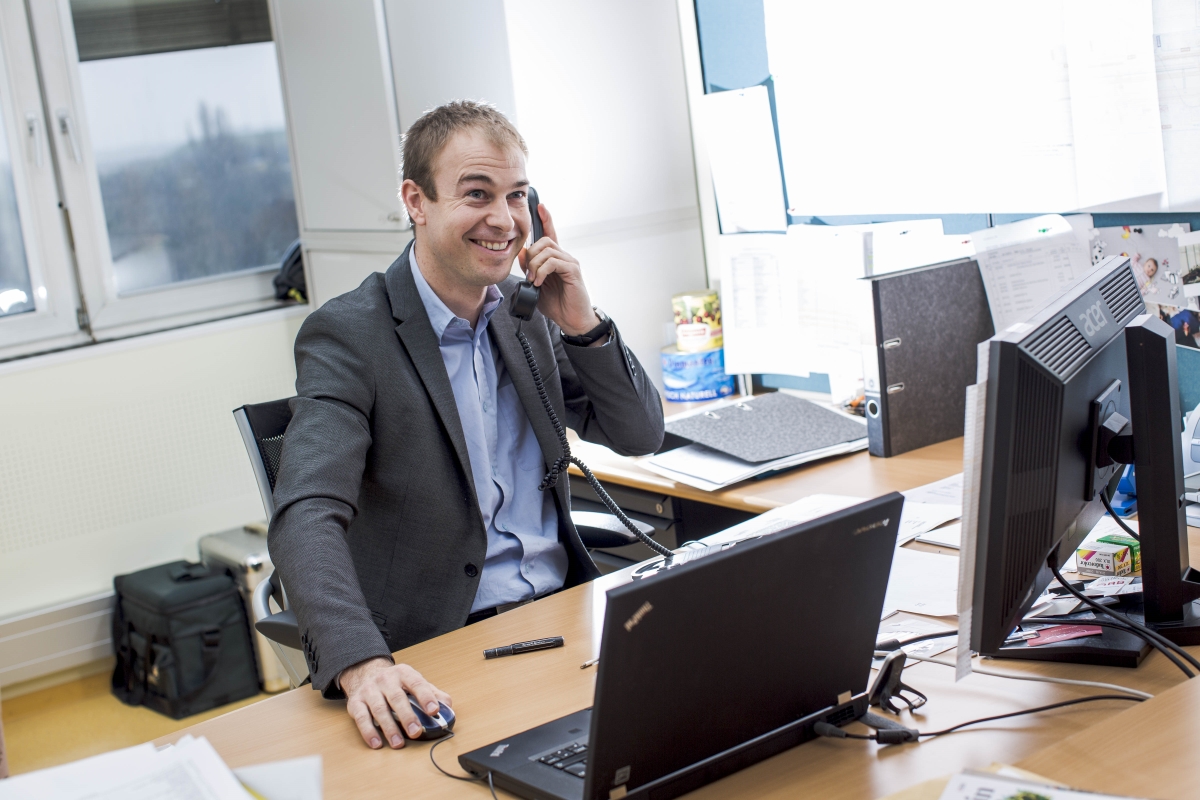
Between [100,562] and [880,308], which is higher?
[880,308]

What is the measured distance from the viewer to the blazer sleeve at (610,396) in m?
1.91

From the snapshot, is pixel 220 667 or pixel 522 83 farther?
pixel 220 667

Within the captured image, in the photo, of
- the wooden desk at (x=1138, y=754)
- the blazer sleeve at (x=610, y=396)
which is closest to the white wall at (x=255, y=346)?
the blazer sleeve at (x=610, y=396)

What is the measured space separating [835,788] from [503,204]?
110 cm

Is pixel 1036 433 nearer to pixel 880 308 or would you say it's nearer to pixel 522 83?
pixel 880 308

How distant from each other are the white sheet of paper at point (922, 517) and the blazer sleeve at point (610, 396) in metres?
0.48

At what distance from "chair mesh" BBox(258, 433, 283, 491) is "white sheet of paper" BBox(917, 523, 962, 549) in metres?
1.04

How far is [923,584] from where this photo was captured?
1488 millimetres

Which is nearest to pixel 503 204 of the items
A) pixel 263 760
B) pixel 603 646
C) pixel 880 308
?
pixel 880 308

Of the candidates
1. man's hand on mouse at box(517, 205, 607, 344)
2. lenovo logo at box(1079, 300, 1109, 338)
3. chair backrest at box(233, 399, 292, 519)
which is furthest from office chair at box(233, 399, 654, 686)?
lenovo logo at box(1079, 300, 1109, 338)

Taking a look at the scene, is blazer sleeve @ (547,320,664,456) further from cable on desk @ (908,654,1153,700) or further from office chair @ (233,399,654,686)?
cable on desk @ (908,654,1153,700)

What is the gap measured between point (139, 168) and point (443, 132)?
7.29ft

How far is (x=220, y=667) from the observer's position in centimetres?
314

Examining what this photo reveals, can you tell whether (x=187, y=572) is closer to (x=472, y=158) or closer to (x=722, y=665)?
(x=472, y=158)
